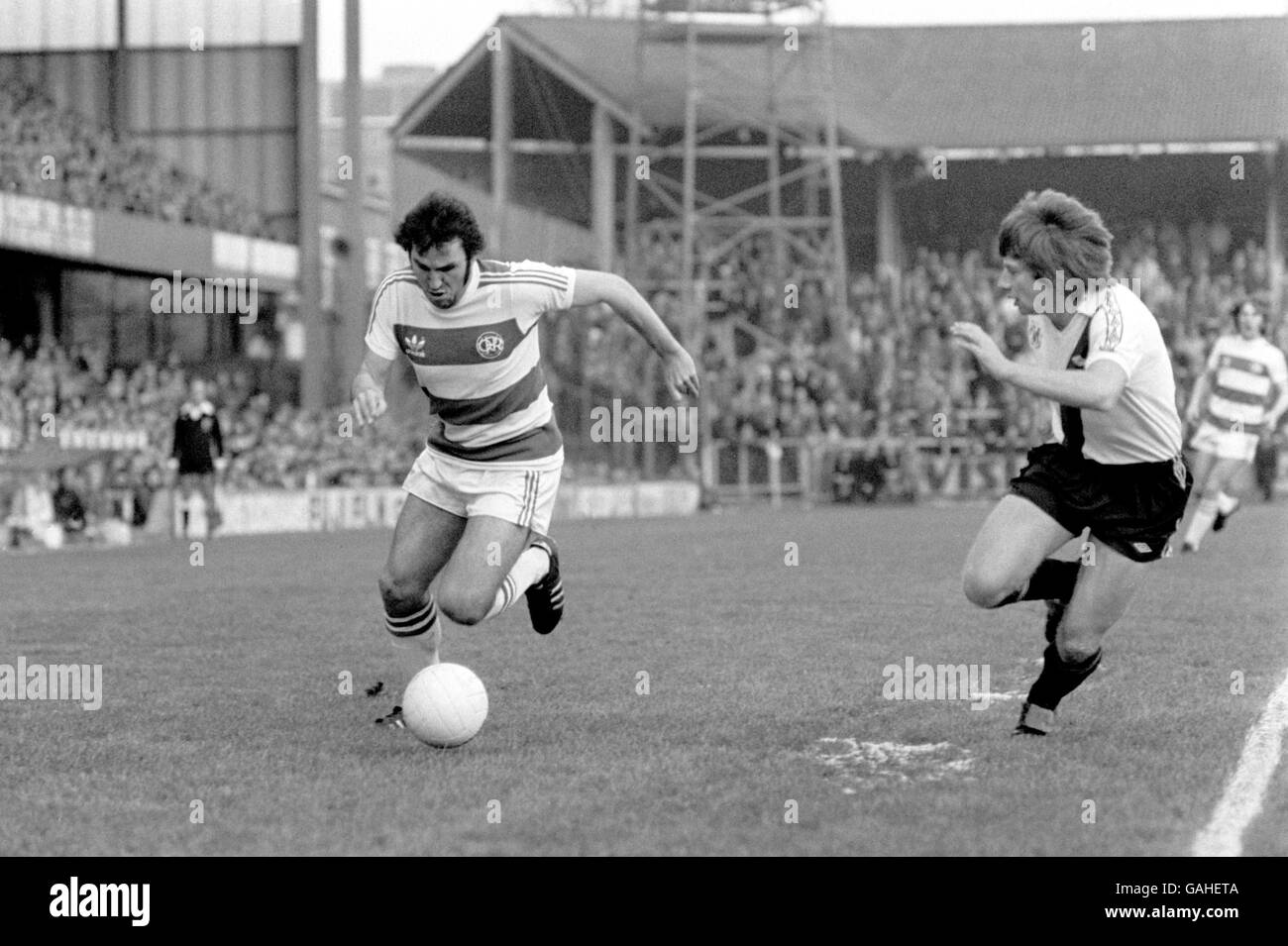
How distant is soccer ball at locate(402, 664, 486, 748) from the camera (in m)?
7.68

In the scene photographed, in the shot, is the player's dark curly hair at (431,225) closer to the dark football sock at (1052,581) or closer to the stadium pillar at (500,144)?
the dark football sock at (1052,581)

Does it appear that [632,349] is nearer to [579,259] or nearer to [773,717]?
[579,259]

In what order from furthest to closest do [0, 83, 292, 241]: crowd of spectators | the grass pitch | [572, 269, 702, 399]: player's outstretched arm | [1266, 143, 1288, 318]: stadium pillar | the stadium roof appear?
[1266, 143, 1288, 318]: stadium pillar → the stadium roof → [0, 83, 292, 241]: crowd of spectators → [572, 269, 702, 399]: player's outstretched arm → the grass pitch

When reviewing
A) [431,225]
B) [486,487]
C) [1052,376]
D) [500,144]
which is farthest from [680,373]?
[500,144]

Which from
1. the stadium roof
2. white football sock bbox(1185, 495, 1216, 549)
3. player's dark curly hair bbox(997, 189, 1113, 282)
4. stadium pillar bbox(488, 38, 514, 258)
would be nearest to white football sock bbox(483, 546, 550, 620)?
player's dark curly hair bbox(997, 189, 1113, 282)

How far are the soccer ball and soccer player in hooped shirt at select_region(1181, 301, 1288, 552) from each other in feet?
36.6

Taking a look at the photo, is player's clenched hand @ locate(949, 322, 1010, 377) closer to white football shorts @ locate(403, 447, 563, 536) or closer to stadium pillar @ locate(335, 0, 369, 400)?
white football shorts @ locate(403, 447, 563, 536)

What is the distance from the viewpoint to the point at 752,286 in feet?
122

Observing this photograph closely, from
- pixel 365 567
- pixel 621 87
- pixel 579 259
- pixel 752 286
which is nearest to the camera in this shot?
pixel 365 567

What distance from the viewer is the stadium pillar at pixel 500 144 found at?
129ft

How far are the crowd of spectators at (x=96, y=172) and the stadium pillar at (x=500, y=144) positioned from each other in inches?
159

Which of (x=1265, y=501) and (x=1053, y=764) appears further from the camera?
(x=1265, y=501)
